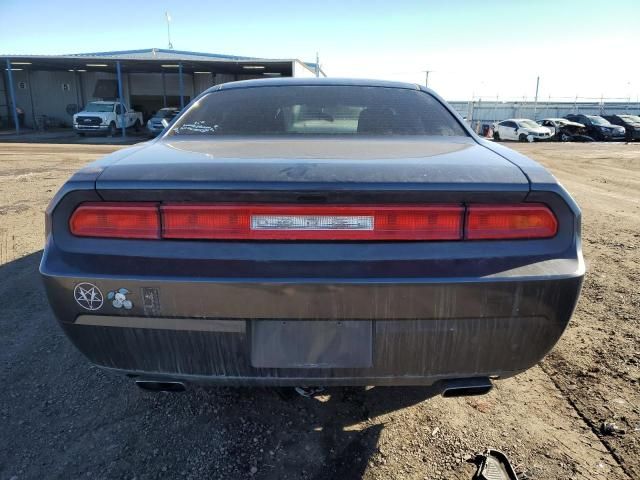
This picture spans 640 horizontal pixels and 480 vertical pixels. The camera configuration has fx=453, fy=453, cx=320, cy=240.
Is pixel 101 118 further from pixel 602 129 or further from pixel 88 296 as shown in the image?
pixel 602 129

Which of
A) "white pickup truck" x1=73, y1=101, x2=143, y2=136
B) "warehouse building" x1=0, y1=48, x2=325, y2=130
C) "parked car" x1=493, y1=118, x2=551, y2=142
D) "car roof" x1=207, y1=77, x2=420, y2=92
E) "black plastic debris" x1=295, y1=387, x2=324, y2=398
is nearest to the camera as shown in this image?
"black plastic debris" x1=295, y1=387, x2=324, y2=398

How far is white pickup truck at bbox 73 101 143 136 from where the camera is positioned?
23562mm

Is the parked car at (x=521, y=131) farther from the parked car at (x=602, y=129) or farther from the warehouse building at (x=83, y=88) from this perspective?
the warehouse building at (x=83, y=88)

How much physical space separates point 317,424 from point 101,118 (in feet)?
83.4

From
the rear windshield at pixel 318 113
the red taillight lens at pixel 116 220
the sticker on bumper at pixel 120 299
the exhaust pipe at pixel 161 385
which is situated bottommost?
the exhaust pipe at pixel 161 385

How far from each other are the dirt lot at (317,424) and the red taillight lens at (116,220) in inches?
40.5

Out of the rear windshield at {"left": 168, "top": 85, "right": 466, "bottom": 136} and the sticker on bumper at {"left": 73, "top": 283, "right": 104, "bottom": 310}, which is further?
the rear windshield at {"left": 168, "top": 85, "right": 466, "bottom": 136}

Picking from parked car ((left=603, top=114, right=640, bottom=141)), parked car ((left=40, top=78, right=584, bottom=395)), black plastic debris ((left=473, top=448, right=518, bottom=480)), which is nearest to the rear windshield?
parked car ((left=40, top=78, right=584, bottom=395))

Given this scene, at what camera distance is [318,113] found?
2.65 metres

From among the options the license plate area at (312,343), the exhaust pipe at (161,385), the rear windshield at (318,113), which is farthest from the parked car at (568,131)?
the exhaust pipe at (161,385)

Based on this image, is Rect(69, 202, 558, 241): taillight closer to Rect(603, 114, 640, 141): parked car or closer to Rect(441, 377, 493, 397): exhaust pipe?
Rect(441, 377, 493, 397): exhaust pipe

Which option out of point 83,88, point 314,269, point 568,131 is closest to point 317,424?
point 314,269

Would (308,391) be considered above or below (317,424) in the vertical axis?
above

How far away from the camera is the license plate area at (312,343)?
1.58m
